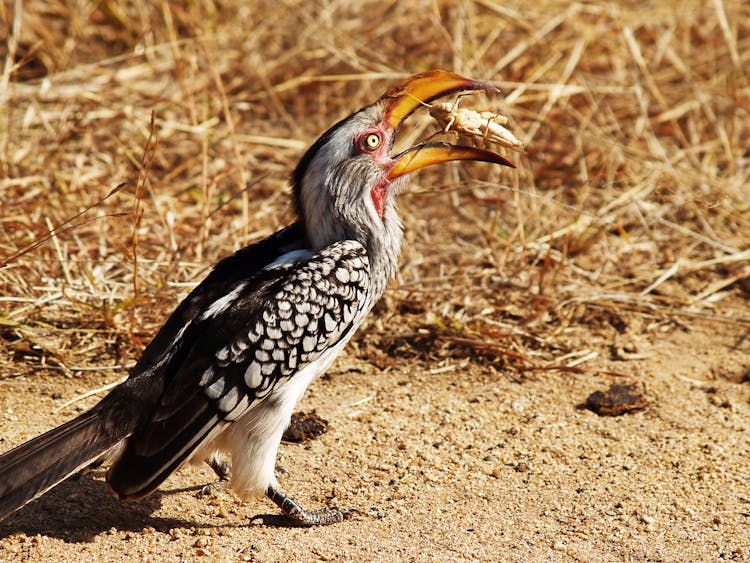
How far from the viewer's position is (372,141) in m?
3.78

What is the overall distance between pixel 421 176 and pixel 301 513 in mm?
3266

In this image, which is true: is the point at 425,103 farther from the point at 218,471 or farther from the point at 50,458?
the point at 50,458

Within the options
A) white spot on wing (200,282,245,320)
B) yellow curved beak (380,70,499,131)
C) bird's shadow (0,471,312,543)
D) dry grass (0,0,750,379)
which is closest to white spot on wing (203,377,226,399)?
white spot on wing (200,282,245,320)

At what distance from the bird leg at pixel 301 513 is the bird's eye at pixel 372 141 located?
4.46 feet

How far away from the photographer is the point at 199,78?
6.57 m

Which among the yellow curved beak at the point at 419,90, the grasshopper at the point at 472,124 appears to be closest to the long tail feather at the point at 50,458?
the yellow curved beak at the point at 419,90

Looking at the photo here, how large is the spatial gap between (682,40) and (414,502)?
499cm

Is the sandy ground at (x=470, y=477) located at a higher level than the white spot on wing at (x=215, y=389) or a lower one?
lower

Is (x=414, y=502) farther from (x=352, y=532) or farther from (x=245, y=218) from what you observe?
(x=245, y=218)

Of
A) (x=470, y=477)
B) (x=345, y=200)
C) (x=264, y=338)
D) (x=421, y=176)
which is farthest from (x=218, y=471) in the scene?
(x=421, y=176)

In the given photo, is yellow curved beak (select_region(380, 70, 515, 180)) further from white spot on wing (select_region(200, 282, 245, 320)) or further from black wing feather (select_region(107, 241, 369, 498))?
white spot on wing (select_region(200, 282, 245, 320))

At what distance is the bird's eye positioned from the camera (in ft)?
12.4

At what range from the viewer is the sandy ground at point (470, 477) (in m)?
3.28

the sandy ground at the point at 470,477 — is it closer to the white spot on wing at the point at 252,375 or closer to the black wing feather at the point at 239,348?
the black wing feather at the point at 239,348
